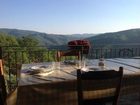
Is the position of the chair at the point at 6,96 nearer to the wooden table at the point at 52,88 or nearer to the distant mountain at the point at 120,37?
the wooden table at the point at 52,88

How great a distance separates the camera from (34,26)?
4141 cm

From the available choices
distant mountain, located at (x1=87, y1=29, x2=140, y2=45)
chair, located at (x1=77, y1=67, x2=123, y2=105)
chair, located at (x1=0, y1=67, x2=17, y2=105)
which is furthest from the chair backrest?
distant mountain, located at (x1=87, y1=29, x2=140, y2=45)

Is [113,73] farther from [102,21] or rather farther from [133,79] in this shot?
[102,21]

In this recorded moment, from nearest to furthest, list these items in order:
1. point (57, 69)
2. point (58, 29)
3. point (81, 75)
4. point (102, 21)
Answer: point (81, 75), point (57, 69), point (102, 21), point (58, 29)

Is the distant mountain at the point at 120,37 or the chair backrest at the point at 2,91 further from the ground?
the chair backrest at the point at 2,91

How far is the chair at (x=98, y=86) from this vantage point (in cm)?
216

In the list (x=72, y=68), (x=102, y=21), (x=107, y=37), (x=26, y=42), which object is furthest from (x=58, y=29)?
(x=72, y=68)

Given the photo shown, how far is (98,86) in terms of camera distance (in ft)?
7.35

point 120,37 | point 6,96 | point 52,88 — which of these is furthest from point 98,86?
point 120,37

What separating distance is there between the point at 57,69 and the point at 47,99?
56 centimetres

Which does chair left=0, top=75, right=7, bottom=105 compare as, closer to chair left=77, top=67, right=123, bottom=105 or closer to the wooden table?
the wooden table

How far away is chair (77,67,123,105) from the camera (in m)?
2.16

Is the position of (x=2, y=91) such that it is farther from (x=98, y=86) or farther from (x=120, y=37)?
(x=120, y=37)

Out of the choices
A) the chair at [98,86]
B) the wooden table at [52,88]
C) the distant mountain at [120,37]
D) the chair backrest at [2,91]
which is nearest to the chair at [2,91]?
the chair backrest at [2,91]
